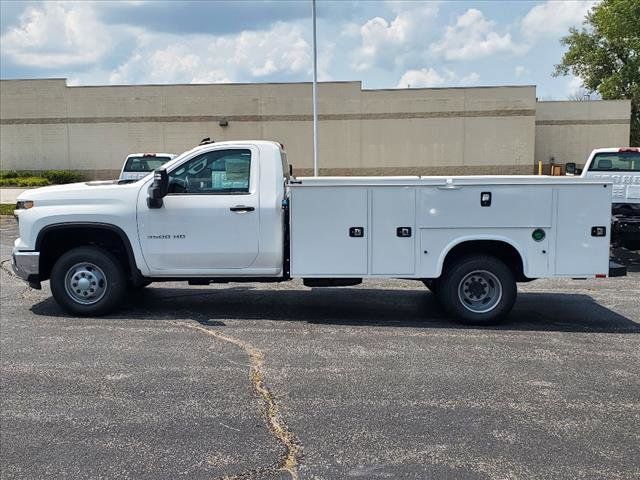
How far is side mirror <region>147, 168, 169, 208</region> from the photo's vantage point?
7449mm

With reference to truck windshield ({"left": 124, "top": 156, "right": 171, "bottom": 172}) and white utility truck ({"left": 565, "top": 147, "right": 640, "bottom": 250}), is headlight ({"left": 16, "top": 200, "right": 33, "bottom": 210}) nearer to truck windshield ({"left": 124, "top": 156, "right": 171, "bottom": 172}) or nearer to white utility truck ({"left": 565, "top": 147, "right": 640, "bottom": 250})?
white utility truck ({"left": 565, "top": 147, "right": 640, "bottom": 250})

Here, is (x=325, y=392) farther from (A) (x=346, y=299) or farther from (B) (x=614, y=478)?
(A) (x=346, y=299)

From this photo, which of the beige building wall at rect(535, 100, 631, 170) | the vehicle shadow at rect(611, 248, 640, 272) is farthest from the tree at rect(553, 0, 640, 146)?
the vehicle shadow at rect(611, 248, 640, 272)

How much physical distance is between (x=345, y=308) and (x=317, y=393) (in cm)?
331

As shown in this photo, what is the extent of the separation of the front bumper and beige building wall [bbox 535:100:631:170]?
110ft

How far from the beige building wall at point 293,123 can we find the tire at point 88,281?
26743mm

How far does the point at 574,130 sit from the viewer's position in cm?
3681

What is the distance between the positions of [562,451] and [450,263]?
3.52m

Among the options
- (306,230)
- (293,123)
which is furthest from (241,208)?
(293,123)

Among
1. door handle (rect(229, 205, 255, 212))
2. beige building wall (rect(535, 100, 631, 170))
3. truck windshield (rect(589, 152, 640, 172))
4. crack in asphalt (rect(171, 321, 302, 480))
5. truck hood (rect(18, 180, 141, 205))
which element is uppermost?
beige building wall (rect(535, 100, 631, 170))

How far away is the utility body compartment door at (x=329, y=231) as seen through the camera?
290 inches

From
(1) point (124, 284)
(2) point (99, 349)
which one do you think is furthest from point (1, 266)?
(2) point (99, 349)

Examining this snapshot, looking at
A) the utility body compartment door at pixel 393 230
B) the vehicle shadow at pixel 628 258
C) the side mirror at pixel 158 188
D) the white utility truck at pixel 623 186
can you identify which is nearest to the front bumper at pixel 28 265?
the side mirror at pixel 158 188

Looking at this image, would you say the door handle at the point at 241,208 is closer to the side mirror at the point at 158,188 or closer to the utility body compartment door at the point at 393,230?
the side mirror at the point at 158,188
